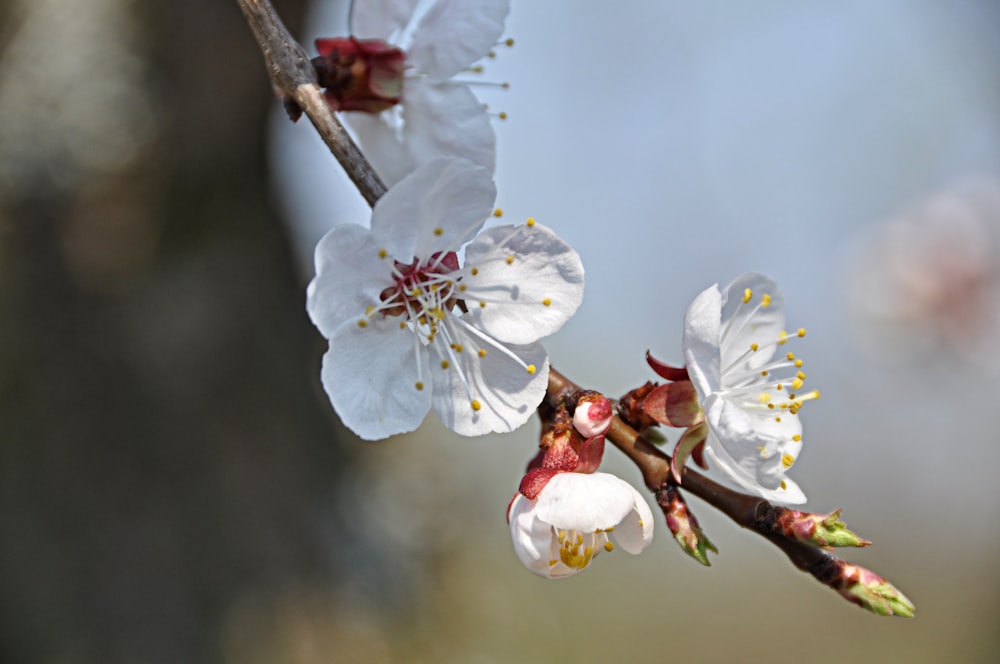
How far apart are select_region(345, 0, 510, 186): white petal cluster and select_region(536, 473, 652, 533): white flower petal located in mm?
377

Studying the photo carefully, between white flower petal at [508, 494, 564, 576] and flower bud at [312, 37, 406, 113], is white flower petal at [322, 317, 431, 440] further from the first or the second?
flower bud at [312, 37, 406, 113]

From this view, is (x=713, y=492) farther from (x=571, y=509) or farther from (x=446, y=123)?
(x=446, y=123)

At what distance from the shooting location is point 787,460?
623 mm

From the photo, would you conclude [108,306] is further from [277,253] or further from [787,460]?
[787,460]

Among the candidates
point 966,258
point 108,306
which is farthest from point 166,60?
point 966,258

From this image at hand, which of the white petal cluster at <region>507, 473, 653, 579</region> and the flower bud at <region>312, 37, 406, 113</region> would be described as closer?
the white petal cluster at <region>507, 473, 653, 579</region>

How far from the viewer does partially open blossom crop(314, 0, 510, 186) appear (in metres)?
0.79

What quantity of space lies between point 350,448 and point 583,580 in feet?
15.0

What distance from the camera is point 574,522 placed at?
0.54 meters

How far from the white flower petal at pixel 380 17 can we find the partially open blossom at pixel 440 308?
1.18 ft

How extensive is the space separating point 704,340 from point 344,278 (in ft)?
0.92

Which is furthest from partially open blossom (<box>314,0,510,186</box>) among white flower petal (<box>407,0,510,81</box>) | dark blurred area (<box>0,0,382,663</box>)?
dark blurred area (<box>0,0,382,663</box>)

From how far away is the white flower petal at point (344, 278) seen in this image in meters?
0.57

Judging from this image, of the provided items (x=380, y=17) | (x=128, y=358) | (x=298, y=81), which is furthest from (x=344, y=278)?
(x=128, y=358)
